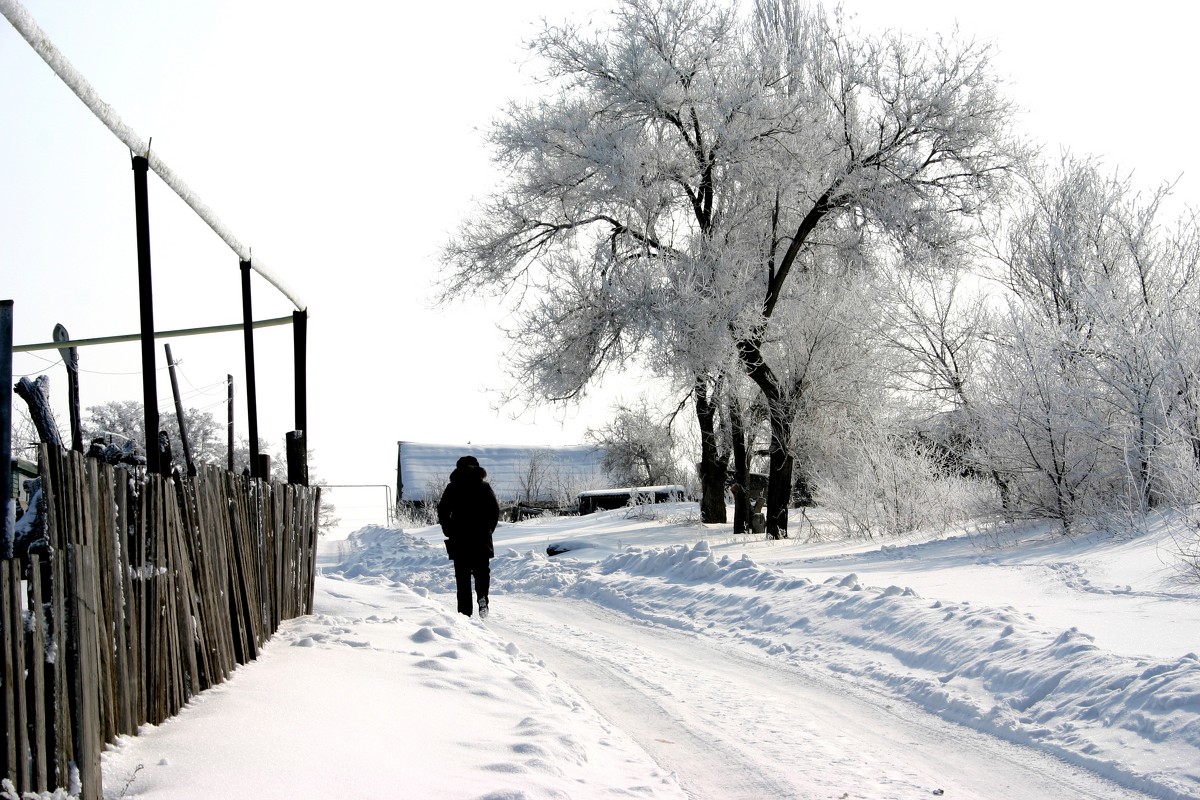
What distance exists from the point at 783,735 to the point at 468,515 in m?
5.28

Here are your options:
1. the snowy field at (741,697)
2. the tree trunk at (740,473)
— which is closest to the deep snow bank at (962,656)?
the snowy field at (741,697)

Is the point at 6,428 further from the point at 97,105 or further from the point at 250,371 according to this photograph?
the point at 250,371

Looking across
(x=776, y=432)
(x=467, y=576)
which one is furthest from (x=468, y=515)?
(x=776, y=432)

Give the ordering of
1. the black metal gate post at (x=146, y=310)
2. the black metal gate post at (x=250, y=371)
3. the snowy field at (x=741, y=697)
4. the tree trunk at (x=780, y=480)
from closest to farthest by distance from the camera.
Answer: the snowy field at (x=741, y=697)
the black metal gate post at (x=146, y=310)
the black metal gate post at (x=250, y=371)
the tree trunk at (x=780, y=480)

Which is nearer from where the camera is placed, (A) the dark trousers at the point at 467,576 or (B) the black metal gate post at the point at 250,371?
(B) the black metal gate post at the point at 250,371

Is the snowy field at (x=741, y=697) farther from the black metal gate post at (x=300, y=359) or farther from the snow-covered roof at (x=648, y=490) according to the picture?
the snow-covered roof at (x=648, y=490)

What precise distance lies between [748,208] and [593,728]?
18305 millimetres

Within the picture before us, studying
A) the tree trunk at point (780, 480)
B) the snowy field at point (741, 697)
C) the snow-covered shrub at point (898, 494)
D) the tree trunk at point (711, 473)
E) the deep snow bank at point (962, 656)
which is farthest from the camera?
the tree trunk at point (711, 473)

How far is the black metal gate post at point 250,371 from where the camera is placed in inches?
372

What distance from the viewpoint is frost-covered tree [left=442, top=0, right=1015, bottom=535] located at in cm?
2191

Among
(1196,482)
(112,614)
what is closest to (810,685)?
(112,614)

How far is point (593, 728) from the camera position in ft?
21.1

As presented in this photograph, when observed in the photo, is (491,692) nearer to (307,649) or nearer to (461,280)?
(307,649)

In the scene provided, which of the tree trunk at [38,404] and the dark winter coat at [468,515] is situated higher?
the tree trunk at [38,404]
